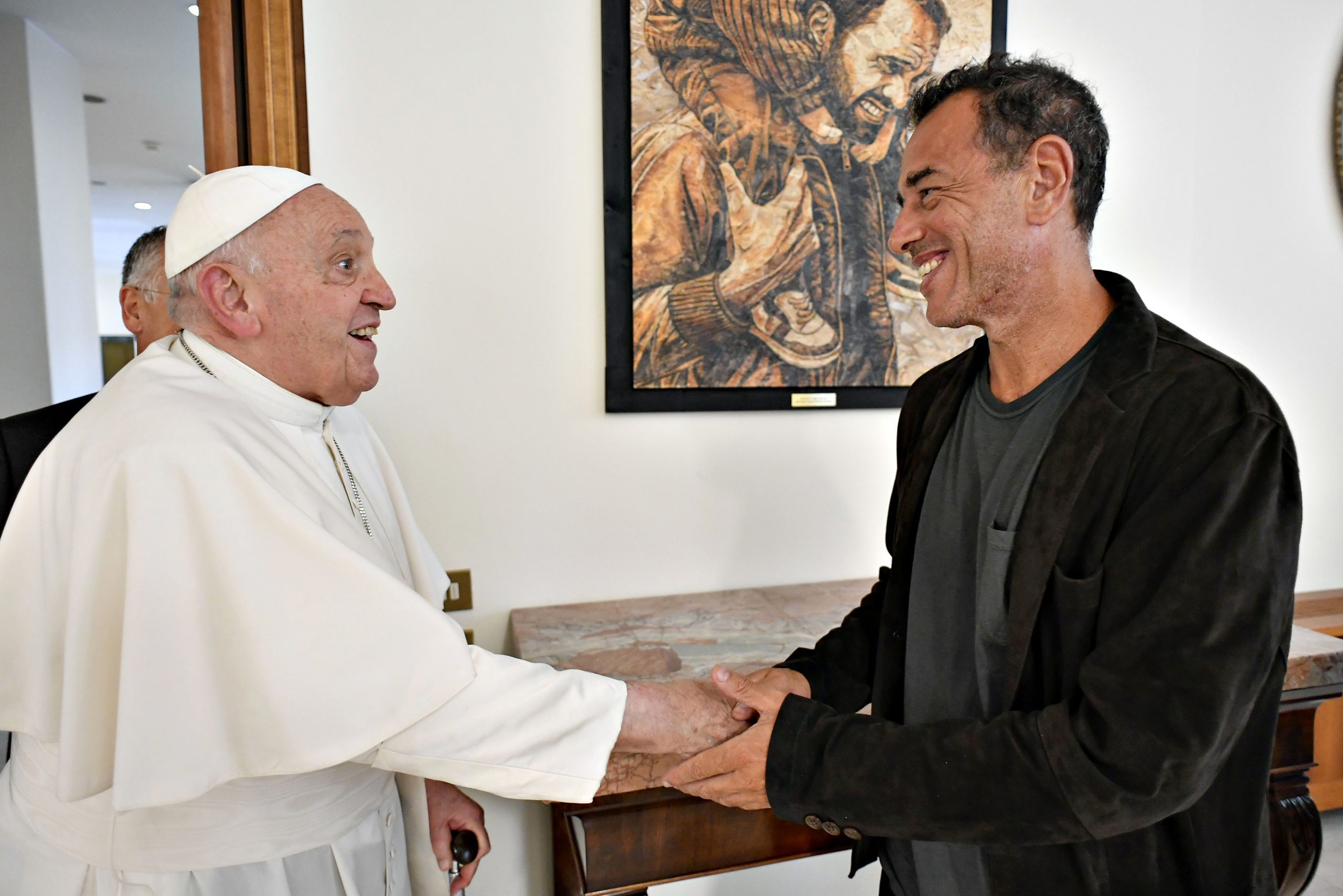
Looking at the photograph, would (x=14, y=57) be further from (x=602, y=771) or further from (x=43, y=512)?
(x=602, y=771)

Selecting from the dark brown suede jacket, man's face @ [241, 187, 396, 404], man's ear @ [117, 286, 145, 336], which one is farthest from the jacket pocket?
man's ear @ [117, 286, 145, 336]

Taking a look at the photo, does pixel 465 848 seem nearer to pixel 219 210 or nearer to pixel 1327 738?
pixel 219 210

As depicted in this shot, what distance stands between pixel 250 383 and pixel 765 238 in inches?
56.9

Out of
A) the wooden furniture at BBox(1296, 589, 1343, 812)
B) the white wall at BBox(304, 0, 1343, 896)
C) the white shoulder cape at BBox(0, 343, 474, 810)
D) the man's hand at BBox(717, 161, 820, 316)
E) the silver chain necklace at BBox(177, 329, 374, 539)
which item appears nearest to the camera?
the white shoulder cape at BBox(0, 343, 474, 810)

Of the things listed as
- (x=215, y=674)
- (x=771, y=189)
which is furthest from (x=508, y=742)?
(x=771, y=189)

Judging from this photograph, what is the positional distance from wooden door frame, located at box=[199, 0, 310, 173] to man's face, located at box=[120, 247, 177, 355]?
0.28 m

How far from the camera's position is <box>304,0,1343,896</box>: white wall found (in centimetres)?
202

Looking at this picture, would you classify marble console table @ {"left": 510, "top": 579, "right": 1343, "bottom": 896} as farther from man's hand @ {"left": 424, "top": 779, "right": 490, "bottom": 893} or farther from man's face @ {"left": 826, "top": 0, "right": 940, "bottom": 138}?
man's face @ {"left": 826, "top": 0, "right": 940, "bottom": 138}

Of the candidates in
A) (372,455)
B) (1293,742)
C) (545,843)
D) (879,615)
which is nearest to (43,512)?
(372,455)

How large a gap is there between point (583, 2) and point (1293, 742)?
250 centimetres

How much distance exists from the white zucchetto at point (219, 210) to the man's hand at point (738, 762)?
42.2 inches

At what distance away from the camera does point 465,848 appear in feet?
4.96

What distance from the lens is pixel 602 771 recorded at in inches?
46.5

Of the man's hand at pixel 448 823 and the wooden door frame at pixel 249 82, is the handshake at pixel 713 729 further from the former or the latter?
the wooden door frame at pixel 249 82
